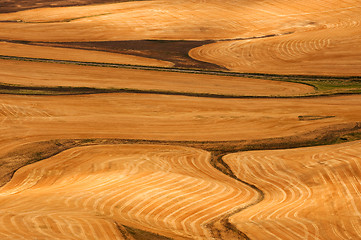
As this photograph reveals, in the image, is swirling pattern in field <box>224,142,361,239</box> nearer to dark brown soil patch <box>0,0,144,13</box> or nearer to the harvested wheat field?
the harvested wheat field

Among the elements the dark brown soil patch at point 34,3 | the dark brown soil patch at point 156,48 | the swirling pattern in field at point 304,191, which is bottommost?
the swirling pattern in field at point 304,191

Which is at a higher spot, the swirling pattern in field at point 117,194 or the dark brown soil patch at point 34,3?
the dark brown soil patch at point 34,3

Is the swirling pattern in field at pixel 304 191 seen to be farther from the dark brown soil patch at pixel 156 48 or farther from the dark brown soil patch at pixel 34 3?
the dark brown soil patch at pixel 34 3

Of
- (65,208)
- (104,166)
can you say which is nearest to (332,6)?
(104,166)

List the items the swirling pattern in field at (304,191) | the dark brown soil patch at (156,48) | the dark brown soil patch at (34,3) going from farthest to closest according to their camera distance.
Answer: the dark brown soil patch at (34,3)
the dark brown soil patch at (156,48)
the swirling pattern in field at (304,191)

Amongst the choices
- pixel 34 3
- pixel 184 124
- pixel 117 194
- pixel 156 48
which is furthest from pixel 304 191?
pixel 34 3

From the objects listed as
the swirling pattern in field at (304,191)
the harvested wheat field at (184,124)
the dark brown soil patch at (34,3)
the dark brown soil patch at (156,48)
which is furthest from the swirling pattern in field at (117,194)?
the dark brown soil patch at (34,3)

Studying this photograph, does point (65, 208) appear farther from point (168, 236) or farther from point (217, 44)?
point (217, 44)

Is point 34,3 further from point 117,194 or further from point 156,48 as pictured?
point 117,194
